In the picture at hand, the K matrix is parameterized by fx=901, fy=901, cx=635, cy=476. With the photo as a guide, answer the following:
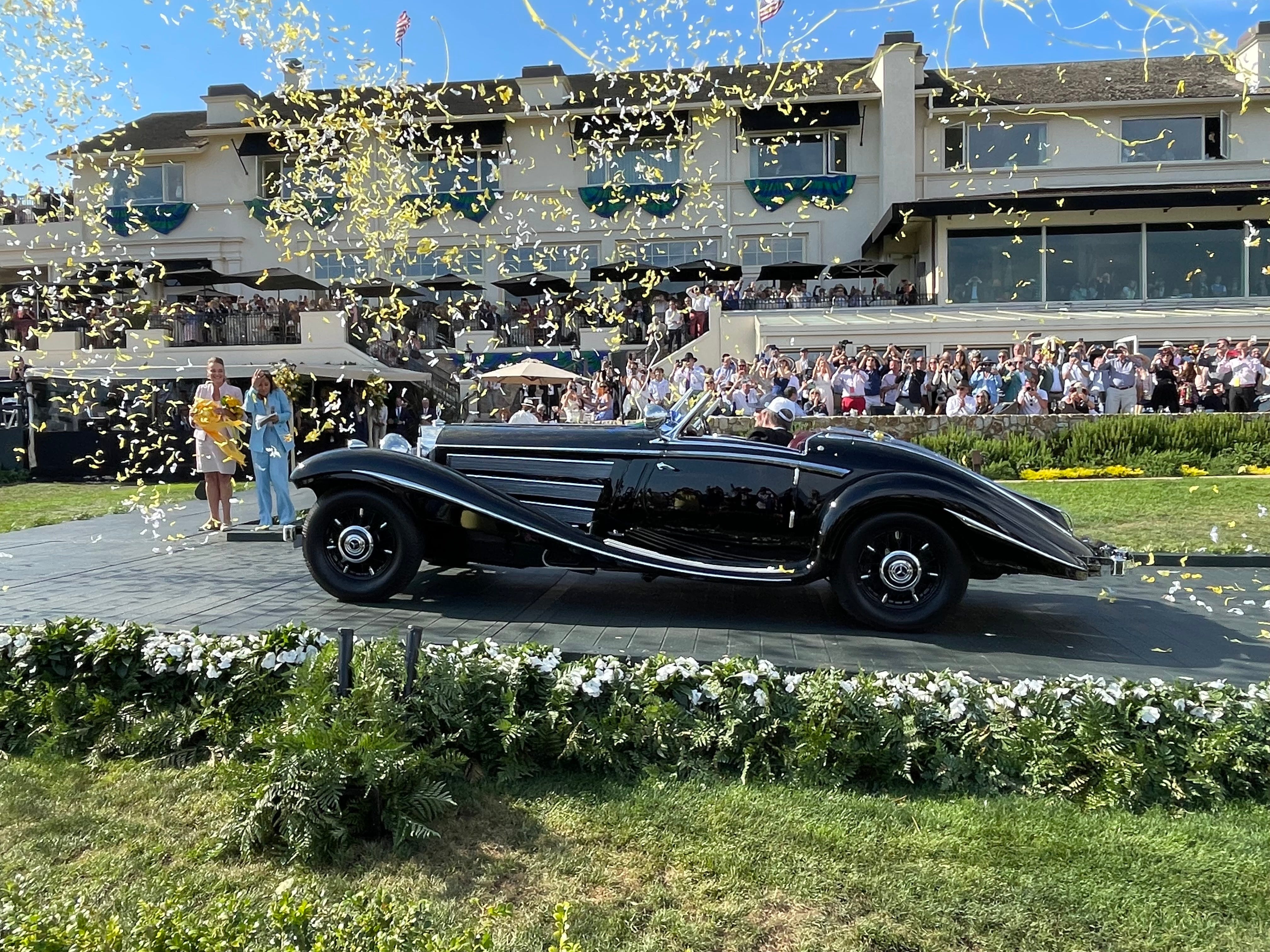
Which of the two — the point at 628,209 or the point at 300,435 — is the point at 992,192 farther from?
the point at 300,435

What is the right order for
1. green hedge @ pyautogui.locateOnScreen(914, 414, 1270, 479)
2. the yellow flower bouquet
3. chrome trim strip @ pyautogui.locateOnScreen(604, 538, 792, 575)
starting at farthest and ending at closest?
green hedge @ pyautogui.locateOnScreen(914, 414, 1270, 479), the yellow flower bouquet, chrome trim strip @ pyautogui.locateOnScreen(604, 538, 792, 575)

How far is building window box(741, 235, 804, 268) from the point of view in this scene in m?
30.0

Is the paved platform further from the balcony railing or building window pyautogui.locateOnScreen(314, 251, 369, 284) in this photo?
building window pyautogui.locateOnScreen(314, 251, 369, 284)

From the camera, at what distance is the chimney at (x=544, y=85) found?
29641 millimetres

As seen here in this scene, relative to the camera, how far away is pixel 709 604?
660cm

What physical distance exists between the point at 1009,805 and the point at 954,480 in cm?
261

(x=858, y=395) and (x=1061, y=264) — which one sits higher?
(x=1061, y=264)

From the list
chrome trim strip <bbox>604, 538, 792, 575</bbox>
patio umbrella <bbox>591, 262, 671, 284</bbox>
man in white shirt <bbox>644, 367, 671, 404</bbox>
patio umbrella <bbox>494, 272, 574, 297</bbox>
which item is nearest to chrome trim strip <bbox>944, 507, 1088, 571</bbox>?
chrome trim strip <bbox>604, 538, 792, 575</bbox>

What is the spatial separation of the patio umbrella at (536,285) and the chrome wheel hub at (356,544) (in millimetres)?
16915

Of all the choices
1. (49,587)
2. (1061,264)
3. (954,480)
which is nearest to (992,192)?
(1061,264)

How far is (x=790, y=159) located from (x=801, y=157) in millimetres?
375

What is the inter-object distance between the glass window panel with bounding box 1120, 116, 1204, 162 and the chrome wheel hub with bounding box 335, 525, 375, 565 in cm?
2837

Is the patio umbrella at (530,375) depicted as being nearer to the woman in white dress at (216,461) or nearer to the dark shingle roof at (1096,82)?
the woman in white dress at (216,461)

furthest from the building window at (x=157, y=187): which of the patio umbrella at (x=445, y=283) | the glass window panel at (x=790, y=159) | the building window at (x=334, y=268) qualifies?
the glass window panel at (x=790, y=159)
